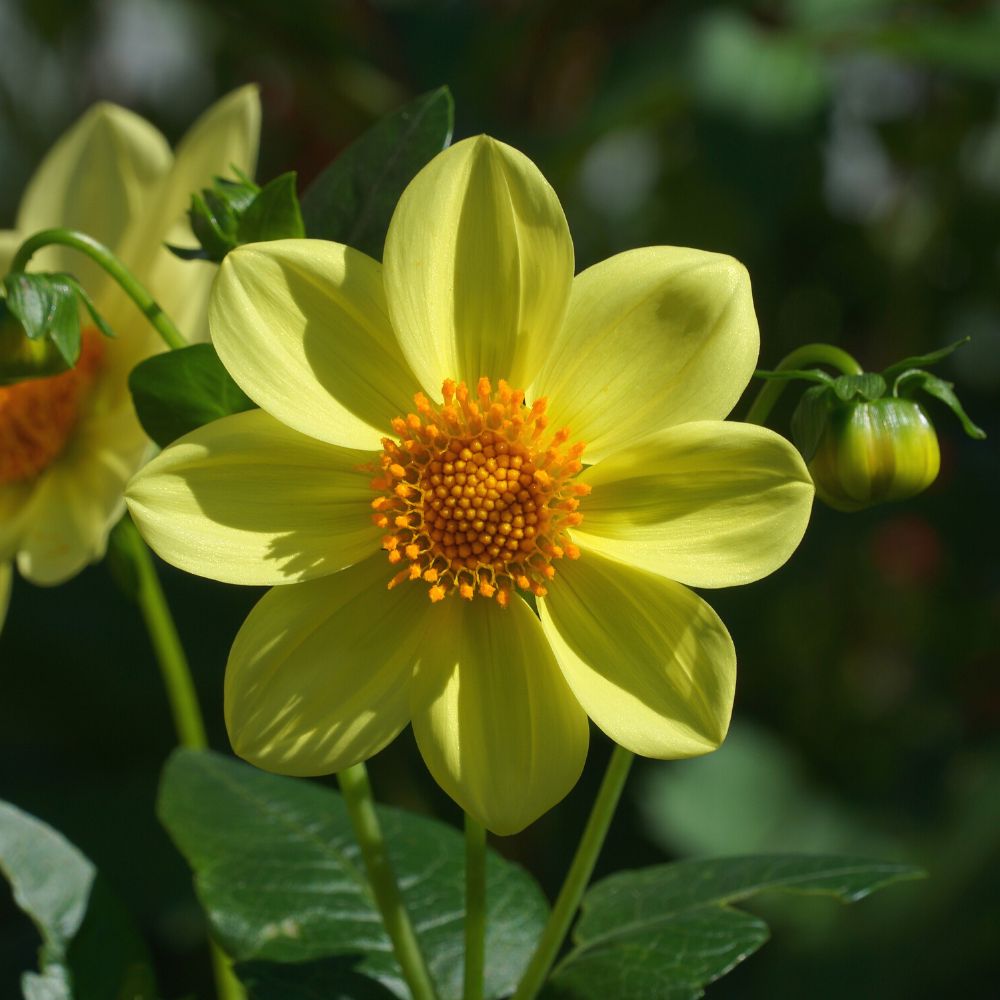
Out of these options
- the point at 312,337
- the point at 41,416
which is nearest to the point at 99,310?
the point at 41,416

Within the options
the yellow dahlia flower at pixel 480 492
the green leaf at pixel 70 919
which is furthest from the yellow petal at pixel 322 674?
the green leaf at pixel 70 919

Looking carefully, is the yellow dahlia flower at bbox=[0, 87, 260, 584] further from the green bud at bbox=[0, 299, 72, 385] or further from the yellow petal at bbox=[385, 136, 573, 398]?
the yellow petal at bbox=[385, 136, 573, 398]

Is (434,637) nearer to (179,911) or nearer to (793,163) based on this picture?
(793,163)

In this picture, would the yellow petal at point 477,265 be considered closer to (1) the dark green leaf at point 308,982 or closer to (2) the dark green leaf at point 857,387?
(2) the dark green leaf at point 857,387

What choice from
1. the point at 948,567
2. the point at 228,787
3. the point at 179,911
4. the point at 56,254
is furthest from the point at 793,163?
the point at 179,911

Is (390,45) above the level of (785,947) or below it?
above

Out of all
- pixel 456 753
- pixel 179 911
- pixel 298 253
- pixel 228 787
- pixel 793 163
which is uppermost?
pixel 298 253
